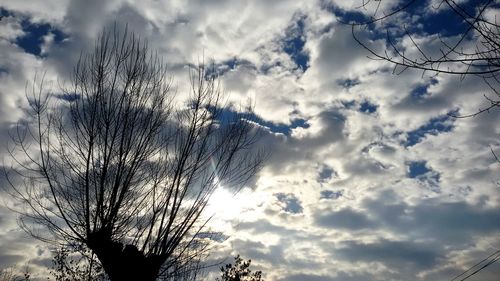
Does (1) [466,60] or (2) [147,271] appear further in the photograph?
(2) [147,271]

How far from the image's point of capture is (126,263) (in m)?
6.28

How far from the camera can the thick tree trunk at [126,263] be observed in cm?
617

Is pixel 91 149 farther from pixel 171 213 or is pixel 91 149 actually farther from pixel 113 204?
pixel 171 213

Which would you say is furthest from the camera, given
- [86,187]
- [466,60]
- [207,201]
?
[207,201]

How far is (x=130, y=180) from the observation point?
247 inches

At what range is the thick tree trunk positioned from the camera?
6.17m

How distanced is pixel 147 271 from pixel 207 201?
1588mm

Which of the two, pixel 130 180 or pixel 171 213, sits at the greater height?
pixel 130 180

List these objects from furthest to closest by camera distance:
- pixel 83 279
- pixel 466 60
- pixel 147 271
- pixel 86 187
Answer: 1. pixel 83 279
2. pixel 147 271
3. pixel 86 187
4. pixel 466 60

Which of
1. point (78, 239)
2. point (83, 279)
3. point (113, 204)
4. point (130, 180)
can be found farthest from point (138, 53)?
point (83, 279)

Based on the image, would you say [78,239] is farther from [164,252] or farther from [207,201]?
[207,201]

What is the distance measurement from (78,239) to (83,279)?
8821 mm

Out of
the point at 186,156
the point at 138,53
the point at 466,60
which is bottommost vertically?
the point at 466,60

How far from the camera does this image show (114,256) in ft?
20.5
